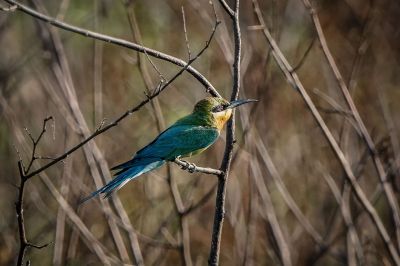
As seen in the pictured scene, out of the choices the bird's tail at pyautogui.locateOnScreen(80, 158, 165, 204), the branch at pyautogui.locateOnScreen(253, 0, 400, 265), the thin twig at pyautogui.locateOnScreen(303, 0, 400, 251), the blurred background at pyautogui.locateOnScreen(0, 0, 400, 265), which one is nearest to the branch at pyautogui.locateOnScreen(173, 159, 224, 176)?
the bird's tail at pyautogui.locateOnScreen(80, 158, 165, 204)

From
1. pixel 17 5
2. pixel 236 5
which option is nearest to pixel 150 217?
pixel 236 5

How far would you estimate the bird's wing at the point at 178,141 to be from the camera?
12.8 feet

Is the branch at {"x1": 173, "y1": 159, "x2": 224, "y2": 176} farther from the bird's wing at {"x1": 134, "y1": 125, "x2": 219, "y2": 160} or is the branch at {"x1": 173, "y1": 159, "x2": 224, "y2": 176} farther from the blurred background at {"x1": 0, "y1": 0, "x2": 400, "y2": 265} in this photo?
the blurred background at {"x1": 0, "y1": 0, "x2": 400, "y2": 265}

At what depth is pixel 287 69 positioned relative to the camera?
147 inches

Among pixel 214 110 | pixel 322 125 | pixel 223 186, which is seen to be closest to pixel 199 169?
pixel 223 186

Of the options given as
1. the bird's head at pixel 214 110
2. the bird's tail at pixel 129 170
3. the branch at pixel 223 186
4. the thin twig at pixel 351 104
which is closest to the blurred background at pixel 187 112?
the bird's head at pixel 214 110

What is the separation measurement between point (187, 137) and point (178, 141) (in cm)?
11

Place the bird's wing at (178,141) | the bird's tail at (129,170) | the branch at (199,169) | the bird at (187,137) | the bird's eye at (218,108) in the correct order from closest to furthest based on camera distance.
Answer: the branch at (199,169), the bird's tail at (129,170), the bird at (187,137), the bird's wing at (178,141), the bird's eye at (218,108)

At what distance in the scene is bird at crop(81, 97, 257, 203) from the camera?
3803 millimetres

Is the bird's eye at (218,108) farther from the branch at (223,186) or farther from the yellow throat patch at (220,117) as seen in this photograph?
the branch at (223,186)

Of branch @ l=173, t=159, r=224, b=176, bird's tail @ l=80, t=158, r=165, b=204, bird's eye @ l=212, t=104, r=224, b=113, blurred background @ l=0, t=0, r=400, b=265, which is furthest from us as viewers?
blurred background @ l=0, t=0, r=400, b=265

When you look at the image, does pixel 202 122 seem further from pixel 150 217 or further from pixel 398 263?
pixel 150 217

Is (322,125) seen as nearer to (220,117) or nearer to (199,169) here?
(220,117)

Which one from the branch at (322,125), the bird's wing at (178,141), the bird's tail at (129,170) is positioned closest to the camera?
the bird's tail at (129,170)
